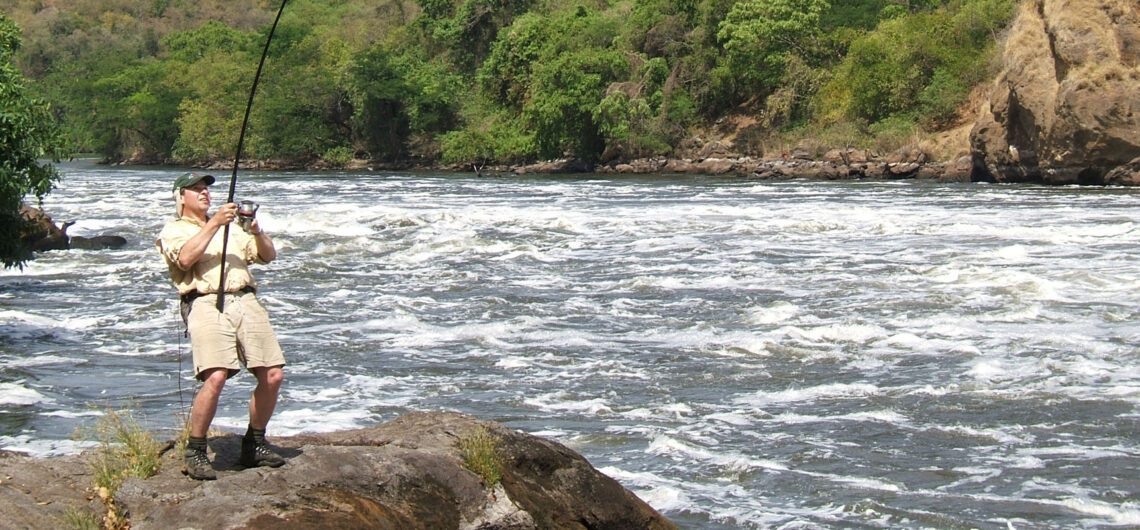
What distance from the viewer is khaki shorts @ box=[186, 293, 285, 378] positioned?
5324 millimetres

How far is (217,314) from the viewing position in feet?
17.5

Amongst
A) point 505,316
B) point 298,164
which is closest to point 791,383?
point 505,316

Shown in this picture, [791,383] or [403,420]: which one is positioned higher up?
[403,420]

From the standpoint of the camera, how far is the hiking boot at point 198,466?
16.9 ft

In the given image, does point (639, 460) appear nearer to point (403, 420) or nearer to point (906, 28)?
point (403, 420)

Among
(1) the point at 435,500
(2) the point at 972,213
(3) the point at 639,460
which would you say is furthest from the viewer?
(2) the point at 972,213

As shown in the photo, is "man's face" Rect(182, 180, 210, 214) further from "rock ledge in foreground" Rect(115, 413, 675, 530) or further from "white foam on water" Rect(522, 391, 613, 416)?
"white foam on water" Rect(522, 391, 613, 416)

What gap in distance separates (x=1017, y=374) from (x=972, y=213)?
14706mm

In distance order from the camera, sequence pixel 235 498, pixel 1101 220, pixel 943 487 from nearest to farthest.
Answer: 1. pixel 235 498
2. pixel 943 487
3. pixel 1101 220

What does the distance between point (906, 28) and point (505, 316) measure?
36.1 m

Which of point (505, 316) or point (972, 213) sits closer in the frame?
point (505, 316)

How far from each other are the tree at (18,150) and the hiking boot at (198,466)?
8.56 metres

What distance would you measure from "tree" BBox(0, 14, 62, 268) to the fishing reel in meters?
8.18

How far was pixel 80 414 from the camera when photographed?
9812mm
